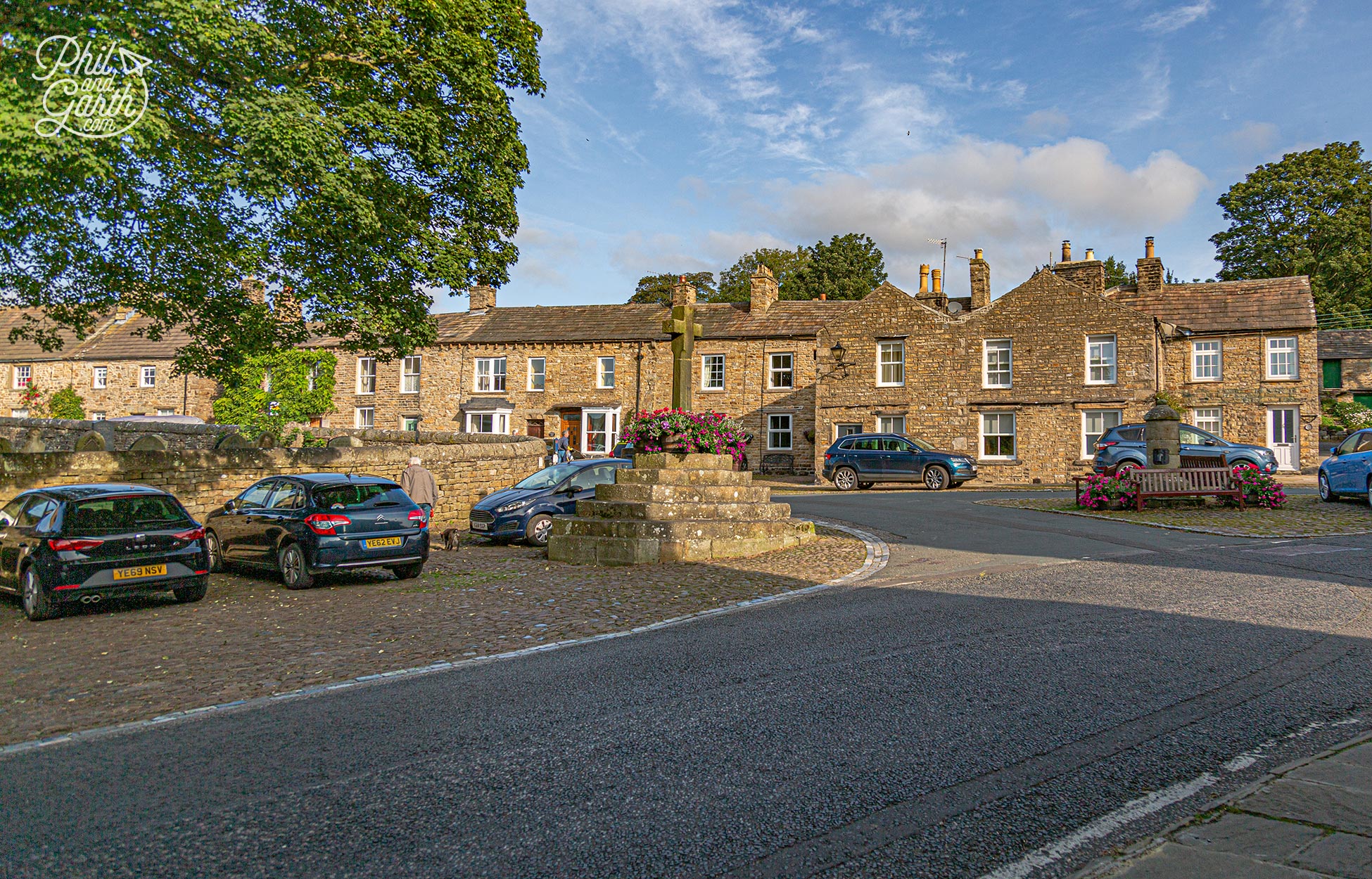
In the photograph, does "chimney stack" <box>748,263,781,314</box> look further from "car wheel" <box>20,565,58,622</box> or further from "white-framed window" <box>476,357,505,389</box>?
"car wheel" <box>20,565,58,622</box>

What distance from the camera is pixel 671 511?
12648 millimetres

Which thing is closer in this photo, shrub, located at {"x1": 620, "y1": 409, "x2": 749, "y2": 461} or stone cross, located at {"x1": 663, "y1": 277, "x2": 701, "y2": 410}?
shrub, located at {"x1": 620, "y1": 409, "x2": 749, "y2": 461}

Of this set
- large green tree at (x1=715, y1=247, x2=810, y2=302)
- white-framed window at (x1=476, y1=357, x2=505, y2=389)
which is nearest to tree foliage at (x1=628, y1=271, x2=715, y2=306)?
large green tree at (x1=715, y1=247, x2=810, y2=302)

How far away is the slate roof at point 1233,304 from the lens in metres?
30.8

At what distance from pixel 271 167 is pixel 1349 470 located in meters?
21.3

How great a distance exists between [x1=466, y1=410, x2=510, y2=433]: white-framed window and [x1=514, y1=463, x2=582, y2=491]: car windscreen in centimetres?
2326

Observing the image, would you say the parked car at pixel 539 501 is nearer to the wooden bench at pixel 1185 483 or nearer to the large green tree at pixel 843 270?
the wooden bench at pixel 1185 483

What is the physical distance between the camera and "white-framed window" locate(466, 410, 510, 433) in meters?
39.1

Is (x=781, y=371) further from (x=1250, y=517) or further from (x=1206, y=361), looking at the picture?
(x=1250, y=517)

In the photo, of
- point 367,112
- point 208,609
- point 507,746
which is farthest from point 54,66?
point 507,746

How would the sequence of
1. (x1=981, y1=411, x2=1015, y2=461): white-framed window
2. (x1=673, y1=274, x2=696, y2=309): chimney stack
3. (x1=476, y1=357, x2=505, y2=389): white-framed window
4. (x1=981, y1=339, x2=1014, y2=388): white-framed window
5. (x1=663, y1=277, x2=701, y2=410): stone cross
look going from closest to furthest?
(x1=663, y1=277, x2=701, y2=410): stone cross → (x1=981, y1=411, x2=1015, y2=461): white-framed window → (x1=981, y1=339, x2=1014, y2=388): white-framed window → (x1=673, y1=274, x2=696, y2=309): chimney stack → (x1=476, y1=357, x2=505, y2=389): white-framed window

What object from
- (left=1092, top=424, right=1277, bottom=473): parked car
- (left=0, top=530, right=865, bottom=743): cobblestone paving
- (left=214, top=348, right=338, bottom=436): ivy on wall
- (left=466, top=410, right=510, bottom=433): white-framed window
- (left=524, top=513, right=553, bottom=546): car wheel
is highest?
(left=214, top=348, right=338, bottom=436): ivy on wall

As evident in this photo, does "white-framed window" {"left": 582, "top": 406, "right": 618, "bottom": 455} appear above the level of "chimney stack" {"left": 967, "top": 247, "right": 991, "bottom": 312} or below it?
below

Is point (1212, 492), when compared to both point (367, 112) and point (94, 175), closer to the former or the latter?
point (367, 112)
